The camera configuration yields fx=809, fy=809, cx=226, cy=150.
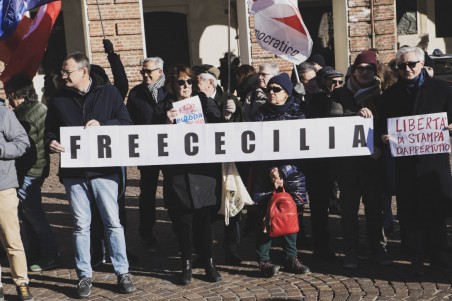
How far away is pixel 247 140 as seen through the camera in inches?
280

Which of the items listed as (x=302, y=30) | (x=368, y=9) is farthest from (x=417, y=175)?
(x=368, y=9)

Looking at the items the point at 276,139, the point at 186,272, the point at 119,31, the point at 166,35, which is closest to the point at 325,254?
the point at 276,139

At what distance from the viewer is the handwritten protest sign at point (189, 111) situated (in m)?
7.00

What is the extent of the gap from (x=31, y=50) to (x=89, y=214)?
93.4 inches

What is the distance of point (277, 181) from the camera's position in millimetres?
7086

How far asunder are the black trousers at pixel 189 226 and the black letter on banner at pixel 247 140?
616mm

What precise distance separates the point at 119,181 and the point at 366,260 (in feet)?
7.84

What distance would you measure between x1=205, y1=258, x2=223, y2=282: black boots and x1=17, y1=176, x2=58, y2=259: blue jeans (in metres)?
1.64

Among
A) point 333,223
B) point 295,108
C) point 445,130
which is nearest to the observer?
point 445,130

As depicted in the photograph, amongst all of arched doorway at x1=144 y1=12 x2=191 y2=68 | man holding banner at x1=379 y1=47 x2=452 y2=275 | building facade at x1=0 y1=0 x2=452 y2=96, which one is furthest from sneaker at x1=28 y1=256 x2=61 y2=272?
arched doorway at x1=144 y1=12 x2=191 y2=68

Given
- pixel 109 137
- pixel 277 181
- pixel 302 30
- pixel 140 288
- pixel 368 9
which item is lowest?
pixel 140 288

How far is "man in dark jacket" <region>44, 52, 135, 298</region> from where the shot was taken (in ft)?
22.4

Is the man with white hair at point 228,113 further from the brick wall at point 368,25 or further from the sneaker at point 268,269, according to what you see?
the brick wall at point 368,25

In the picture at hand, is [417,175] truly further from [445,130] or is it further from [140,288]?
[140,288]
